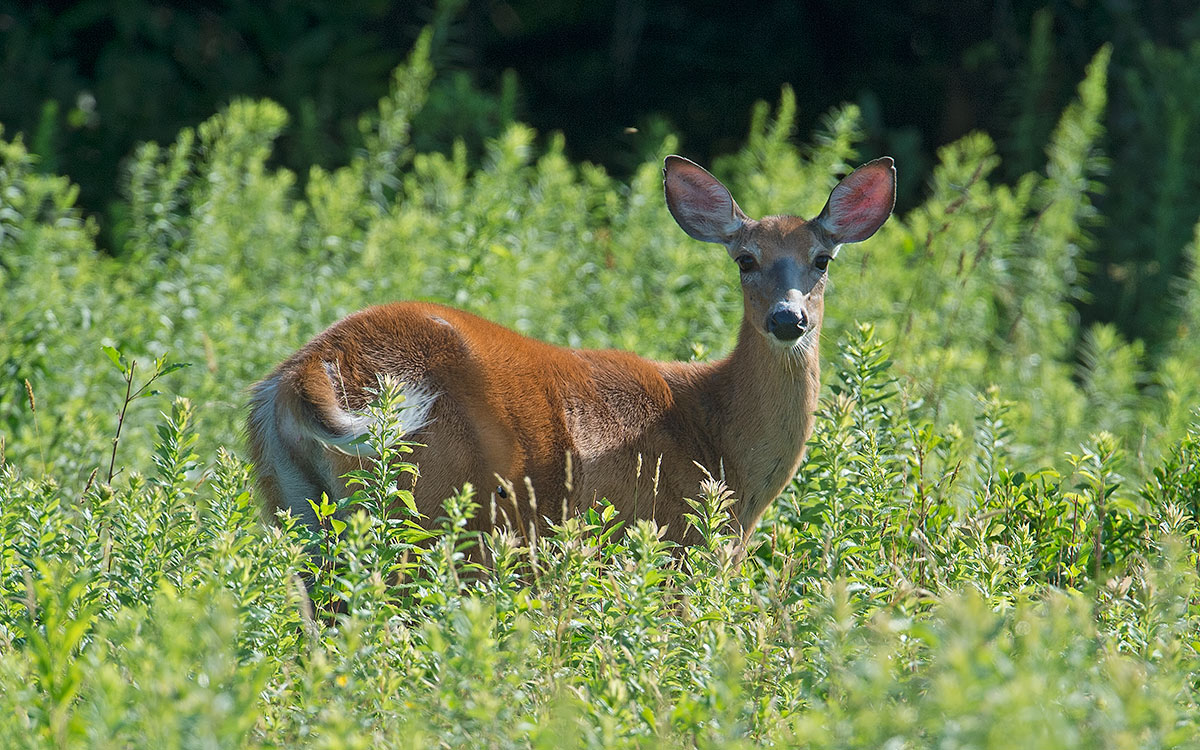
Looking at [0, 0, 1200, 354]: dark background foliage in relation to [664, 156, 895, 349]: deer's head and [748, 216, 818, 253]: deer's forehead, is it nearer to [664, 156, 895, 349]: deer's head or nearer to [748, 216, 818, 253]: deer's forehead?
[664, 156, 895, 349]: deer's head

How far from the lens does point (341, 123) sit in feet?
32.0

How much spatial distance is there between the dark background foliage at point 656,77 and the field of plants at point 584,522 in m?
1.30

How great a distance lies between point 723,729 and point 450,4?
6556mm

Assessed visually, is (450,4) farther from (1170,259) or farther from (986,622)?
(986,622)

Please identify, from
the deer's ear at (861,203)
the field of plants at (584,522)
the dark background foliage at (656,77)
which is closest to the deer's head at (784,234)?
the deer's ear at (861,203)

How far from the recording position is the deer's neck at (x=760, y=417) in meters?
4.56

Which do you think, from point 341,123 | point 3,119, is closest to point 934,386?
point 341,123

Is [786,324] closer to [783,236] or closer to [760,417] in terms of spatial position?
[760,417]

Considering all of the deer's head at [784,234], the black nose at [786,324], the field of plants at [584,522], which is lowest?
the field of plants at [584,522]

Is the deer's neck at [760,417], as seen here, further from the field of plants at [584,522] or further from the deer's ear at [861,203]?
the deer's ear at [861,203]

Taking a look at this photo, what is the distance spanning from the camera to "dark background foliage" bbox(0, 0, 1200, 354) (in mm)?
8625

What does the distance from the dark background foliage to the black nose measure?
12.4 feet

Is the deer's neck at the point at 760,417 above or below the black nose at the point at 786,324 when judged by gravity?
below

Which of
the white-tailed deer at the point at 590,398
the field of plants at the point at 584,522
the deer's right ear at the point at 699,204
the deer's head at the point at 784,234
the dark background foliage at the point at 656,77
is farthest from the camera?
the dark background foliage at the point at 656,77
